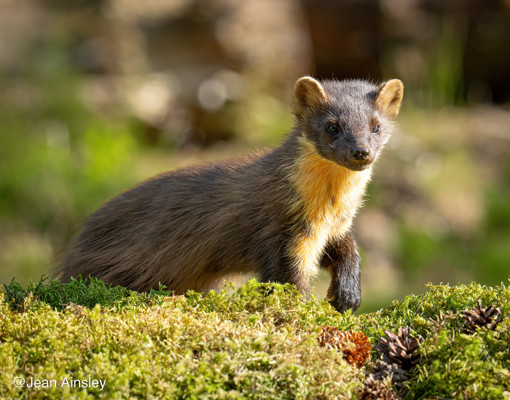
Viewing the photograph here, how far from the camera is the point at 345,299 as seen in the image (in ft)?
20.1

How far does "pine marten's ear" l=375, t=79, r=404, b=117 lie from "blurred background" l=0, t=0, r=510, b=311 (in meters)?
5.90

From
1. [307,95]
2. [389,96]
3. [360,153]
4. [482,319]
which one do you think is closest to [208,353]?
[482,319]

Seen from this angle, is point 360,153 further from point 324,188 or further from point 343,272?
point 343,272

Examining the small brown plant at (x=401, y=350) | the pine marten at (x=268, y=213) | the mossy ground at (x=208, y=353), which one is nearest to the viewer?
the mossy ground at (x=208, y=353)

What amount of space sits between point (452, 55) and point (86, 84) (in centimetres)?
866

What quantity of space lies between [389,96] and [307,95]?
33.1 inches

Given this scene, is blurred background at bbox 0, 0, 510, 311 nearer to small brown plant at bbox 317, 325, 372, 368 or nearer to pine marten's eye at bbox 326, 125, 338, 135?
pine marten's eye at bbox 326, 125, 338, 135

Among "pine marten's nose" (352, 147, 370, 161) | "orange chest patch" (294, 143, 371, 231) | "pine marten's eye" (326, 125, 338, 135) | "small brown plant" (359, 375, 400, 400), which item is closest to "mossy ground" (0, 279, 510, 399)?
"small brown plant" (359, 375, 400, 400)

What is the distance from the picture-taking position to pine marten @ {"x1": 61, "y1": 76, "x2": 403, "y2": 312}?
19.8 ft

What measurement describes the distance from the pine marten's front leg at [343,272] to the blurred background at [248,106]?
580 cm

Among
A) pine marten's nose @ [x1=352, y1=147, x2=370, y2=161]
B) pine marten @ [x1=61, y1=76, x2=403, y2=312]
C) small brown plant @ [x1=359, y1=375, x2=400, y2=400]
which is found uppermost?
pine marten's nose @ [x1=352, y1=147, x2=370, y2=161]

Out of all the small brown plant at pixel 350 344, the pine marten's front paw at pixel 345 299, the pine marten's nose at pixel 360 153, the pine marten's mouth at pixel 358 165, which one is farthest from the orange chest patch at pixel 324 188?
the small brown plant at pixel 350 344

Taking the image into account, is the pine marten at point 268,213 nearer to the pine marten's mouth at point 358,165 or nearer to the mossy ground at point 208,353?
the pine marten's mouth at point 358,165

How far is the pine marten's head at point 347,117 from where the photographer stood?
19.3 ft
